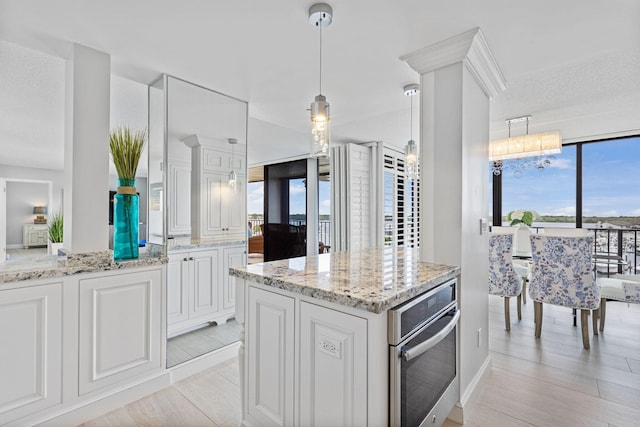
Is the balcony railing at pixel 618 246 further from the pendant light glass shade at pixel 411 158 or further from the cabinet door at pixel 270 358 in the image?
the cabinet door at pixel 270 358

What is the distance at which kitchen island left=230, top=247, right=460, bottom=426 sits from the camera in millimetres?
1196

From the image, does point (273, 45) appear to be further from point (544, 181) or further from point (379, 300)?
point (544, 181)

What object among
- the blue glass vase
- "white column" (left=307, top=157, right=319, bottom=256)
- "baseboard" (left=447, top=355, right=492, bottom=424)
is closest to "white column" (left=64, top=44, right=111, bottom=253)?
the blue glass vase

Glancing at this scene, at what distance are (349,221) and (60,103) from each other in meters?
3.61

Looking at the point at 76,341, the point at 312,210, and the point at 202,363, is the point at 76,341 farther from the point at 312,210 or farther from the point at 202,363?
the point at 312,210

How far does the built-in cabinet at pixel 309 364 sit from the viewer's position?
3.92 feet

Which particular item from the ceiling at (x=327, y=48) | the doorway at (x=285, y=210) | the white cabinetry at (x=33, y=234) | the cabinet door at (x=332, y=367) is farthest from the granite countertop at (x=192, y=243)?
the white cabinetry at (x=33, y=234)

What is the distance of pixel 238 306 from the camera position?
5.47ft

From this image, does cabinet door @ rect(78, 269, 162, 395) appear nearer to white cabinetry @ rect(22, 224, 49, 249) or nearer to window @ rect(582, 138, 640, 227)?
window @ rect(582, 138, 640, 227)

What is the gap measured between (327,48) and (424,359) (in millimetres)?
1848

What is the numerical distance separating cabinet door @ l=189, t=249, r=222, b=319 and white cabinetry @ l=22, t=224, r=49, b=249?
949 cm

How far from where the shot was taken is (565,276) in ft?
9.85

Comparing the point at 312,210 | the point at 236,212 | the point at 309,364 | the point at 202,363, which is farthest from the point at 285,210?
the point at 309,364

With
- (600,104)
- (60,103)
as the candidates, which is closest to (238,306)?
(60,103)
